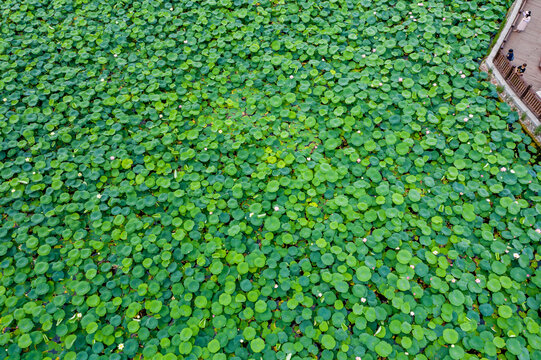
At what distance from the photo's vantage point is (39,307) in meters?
5.12

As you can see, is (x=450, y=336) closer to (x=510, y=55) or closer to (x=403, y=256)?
(x=403, y=256)

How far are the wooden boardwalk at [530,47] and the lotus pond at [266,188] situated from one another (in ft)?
2.33

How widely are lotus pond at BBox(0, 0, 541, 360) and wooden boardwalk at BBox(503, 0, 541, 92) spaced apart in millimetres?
711

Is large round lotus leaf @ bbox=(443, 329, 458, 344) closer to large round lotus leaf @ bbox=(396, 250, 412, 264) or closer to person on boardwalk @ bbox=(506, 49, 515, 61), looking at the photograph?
large round lotus leaf @ bbox=(396, 250, 412, 264)

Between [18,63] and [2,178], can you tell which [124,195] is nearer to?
[2,178]

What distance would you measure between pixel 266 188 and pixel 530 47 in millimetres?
7577

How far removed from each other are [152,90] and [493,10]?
29.8 feet

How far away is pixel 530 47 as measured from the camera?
8.12 meters

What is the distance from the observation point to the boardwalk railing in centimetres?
661

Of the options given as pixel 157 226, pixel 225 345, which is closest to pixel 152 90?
pixel 157 226

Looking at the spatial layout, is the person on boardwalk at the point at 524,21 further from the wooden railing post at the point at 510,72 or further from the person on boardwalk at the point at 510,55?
the wooden railing post at the point at 510,72

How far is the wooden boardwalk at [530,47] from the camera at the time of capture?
299 inches

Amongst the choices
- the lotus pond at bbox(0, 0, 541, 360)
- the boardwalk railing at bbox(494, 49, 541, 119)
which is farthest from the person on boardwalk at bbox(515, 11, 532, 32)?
the boardwalk railing at bbox(494, 49, 541, 119)

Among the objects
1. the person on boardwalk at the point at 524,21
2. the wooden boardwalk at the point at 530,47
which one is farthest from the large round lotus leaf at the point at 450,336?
the person on boardwalk at the point at 524,21
